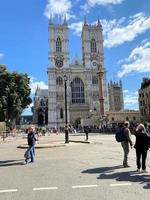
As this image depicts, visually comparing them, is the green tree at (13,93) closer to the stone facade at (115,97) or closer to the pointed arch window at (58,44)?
the pointed arch window at (58,44)

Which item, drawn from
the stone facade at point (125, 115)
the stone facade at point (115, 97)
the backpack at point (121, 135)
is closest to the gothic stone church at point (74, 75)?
the stone facade at point (125, 115)

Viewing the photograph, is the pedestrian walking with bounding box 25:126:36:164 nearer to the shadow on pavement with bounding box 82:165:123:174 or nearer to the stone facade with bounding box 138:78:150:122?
the shadow on pavement with bounding box 82:165:123:174

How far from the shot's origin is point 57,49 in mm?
119188

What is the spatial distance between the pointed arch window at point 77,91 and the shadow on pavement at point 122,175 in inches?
4147

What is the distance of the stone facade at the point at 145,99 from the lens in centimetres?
8789

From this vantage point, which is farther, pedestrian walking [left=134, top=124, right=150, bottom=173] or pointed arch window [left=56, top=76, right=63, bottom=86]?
pointed arch window [left=56, top=76, right=63, bottom=86]

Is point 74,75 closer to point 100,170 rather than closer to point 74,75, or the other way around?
point 74,75

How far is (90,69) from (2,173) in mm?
108652

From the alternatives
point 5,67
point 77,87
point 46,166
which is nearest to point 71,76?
point 77,87

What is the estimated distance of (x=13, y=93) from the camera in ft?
209

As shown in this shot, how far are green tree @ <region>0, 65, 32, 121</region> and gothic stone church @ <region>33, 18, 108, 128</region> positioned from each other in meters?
Result: 46.4

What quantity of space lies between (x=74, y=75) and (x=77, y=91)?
5.55 metres

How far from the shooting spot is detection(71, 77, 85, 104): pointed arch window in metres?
118

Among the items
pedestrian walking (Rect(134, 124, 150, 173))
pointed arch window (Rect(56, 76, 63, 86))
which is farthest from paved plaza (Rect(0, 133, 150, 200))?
pointed arch window (Rect(56, 76, 63, 86))
